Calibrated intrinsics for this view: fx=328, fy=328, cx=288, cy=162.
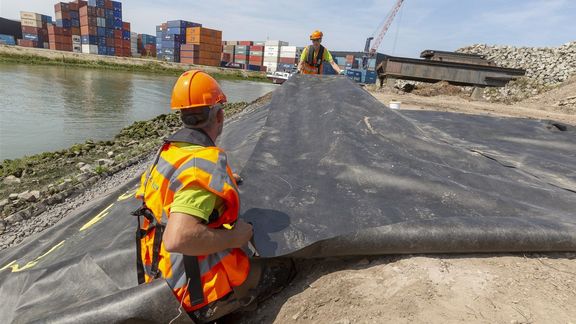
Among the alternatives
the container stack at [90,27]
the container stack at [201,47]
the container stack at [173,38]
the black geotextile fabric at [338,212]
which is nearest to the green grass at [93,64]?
the container stack at [201,47]

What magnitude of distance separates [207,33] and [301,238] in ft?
285

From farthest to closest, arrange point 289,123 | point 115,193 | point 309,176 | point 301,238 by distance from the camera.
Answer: point 115,193
point 289,123
point 309,176
point 301,238

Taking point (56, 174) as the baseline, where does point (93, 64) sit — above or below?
above

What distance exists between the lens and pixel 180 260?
1.83 m

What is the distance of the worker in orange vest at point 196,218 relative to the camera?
160 cm

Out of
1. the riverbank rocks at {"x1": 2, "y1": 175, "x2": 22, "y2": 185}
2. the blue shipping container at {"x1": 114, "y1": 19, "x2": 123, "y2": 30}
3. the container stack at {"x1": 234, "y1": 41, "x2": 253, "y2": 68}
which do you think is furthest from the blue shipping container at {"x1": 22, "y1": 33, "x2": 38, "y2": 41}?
the riverbank rocks at {"x1": 2, "y1": 175, "x2": 22, "y2": 185}

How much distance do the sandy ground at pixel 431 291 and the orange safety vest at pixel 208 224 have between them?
1.43 feet

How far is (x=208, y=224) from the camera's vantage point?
1.73m

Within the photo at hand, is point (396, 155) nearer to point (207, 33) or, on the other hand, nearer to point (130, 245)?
point (130, 245)

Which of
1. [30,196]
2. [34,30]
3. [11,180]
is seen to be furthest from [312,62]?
[34,30]

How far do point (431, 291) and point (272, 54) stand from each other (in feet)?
320

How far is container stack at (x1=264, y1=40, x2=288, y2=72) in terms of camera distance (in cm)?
9269

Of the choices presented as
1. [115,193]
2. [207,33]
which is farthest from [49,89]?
[207,33]

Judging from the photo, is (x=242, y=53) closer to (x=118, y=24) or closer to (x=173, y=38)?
(x=173, y=38)
